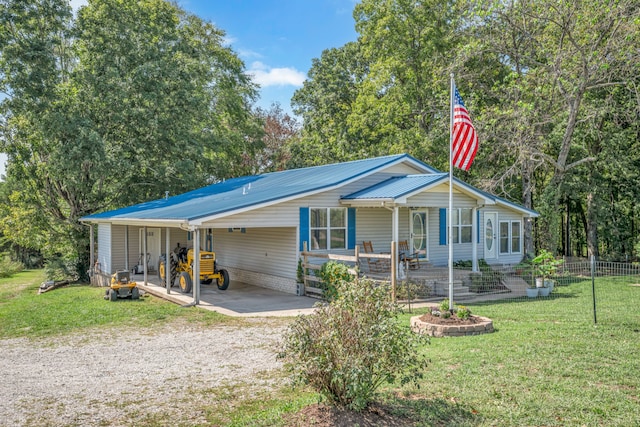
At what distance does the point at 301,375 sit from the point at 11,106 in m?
22.8

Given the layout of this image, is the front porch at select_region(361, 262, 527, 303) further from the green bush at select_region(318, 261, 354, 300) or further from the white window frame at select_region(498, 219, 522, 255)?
the white window frame at select_region(498, 219, 522, 255)

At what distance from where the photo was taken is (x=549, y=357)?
7.15 m

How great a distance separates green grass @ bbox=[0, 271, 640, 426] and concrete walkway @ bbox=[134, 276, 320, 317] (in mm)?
1365

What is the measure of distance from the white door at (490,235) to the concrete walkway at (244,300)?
28.8ft

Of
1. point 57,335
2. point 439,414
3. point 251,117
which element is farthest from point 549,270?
point 251,117

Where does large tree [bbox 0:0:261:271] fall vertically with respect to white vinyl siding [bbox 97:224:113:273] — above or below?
above

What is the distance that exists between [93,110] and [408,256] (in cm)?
1672

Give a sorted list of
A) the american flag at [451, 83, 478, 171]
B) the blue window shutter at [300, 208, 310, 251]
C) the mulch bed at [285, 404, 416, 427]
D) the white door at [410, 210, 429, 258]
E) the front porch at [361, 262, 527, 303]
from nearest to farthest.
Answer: the mulch bed at [285, 404, 416, 427], the american flag at [451, 83, 478, 171], the front porch at [361, 262, 527, 303], the blue window shutter at [300, 208, 310, 251], the white door at [410, 210, 429, 258]

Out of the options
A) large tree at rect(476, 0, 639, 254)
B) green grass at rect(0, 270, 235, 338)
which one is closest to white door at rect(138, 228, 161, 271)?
green grass at rect(0, 270, 235, 338)

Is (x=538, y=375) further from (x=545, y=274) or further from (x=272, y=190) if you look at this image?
(x=272, y=190)

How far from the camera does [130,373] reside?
7.38 m

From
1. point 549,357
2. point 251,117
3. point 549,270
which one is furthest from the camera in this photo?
point 251,117

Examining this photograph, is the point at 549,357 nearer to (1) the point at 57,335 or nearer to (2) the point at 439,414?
(2) the point at 439,414

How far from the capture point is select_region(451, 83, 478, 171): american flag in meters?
10.2
